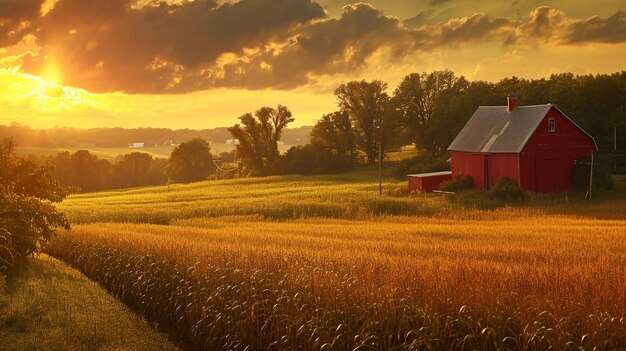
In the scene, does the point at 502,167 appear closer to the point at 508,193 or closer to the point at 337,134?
the point at 508,193

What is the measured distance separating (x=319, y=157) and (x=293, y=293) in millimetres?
89458

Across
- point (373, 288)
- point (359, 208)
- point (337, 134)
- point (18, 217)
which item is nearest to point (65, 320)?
point (18, 217)

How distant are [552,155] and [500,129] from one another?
17.9 ft

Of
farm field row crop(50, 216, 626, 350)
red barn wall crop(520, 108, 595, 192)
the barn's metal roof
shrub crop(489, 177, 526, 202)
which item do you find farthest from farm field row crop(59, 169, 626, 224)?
farm field row crop(50, 216, 626, 350)

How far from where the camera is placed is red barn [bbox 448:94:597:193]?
54.5 metres

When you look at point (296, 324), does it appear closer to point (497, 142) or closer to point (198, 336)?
point (198, 336)

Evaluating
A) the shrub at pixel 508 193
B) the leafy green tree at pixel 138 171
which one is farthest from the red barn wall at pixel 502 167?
the leafy green tree at pixel 138 171

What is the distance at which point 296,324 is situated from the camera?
12.3 m

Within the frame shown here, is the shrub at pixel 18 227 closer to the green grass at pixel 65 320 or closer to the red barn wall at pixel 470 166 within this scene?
the green grass at pixel 65 320

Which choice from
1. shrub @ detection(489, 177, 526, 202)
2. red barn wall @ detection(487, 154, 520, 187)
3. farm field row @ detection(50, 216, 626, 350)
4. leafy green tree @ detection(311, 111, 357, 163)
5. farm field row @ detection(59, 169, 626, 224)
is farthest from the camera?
leafy green tree @ detection(311, 111, 357, 163)

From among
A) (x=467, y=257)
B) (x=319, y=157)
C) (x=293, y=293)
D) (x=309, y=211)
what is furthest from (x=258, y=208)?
(x=319, y=157)

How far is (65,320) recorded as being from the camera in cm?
1492

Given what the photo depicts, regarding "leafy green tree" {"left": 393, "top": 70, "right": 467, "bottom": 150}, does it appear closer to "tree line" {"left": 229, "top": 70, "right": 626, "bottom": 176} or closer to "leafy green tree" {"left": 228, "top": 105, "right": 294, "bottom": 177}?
"tree line" {"left": 229, "top": 70, "right": 626, "bottom": 176}

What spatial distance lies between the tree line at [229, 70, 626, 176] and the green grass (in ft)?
205
